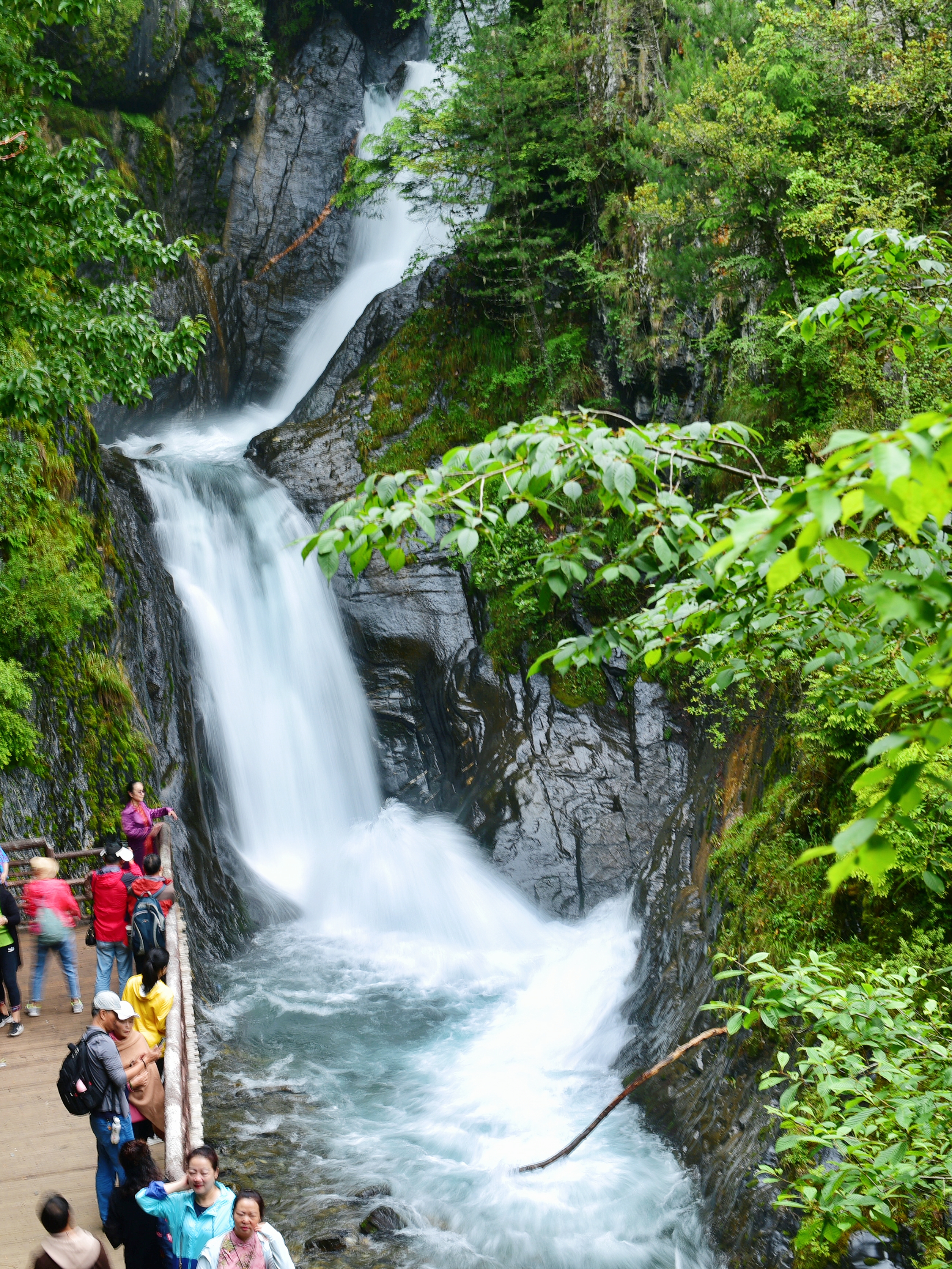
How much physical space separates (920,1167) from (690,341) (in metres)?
13.6

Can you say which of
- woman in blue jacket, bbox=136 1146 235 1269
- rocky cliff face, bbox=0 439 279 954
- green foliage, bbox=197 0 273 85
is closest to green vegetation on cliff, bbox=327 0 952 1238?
woman in blue jacket, bbox=136 1146 235 1269

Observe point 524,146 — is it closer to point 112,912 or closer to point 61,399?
point 61,399

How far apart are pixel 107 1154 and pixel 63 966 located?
2865mm

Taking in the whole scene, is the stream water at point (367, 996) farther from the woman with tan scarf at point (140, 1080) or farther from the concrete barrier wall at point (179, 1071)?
the woman with tan scarf at point (140, 1080)

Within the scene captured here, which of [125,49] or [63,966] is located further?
[125,49]

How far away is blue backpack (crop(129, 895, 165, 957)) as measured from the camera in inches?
266

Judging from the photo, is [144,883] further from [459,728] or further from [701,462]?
[459,728]

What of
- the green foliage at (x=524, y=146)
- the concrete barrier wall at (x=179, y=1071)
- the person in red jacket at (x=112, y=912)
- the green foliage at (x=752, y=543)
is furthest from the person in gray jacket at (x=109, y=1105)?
the green foliage at (x=524, y=146)

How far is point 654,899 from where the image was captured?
10.9 metres

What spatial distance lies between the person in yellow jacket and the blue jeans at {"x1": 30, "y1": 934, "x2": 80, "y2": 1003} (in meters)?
1.94

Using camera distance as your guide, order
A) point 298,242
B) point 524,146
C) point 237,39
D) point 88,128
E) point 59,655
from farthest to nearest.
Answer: point 298,242, point 237,39, point 88,128, point 524,146, point 59,655

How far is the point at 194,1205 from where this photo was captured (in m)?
4.25

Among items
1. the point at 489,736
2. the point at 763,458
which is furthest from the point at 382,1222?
the point at 763,458

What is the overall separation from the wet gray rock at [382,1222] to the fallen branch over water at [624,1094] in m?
1.19
